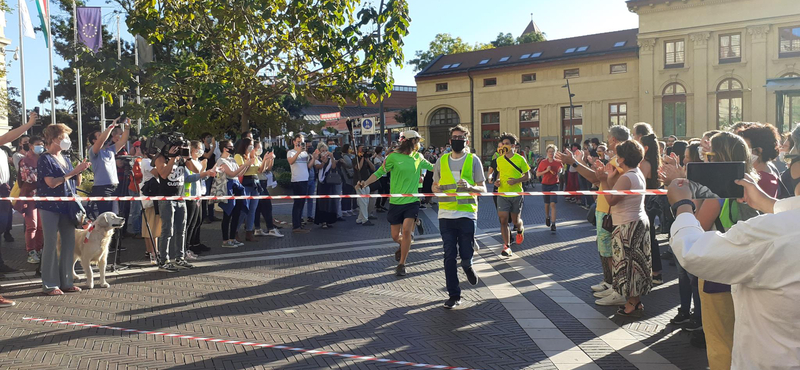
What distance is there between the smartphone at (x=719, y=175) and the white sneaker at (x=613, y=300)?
4072mm

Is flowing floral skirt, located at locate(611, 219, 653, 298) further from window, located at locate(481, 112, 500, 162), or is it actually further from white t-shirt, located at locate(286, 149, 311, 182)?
window, located at locate(481, 112, 500, 162)

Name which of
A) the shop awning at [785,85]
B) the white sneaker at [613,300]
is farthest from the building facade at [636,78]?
the white sneaker at [613,300]

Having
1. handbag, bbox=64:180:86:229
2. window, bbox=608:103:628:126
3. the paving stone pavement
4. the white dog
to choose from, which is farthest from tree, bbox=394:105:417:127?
handbag, bbox=64:180:86:229

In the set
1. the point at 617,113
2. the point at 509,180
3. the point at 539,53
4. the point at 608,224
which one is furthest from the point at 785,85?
the point at 539,53

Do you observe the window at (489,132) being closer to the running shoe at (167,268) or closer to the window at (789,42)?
the window at (789,42)

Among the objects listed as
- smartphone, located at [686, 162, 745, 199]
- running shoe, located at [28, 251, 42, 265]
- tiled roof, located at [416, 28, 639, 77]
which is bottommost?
running shoe, located at [28, 251, 42, 265]

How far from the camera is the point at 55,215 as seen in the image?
7430mm

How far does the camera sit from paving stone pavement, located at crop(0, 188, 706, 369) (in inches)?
201

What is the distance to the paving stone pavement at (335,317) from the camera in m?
5.10

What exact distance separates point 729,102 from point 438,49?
31297mm

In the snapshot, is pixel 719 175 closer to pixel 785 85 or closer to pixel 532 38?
pixel 785 85

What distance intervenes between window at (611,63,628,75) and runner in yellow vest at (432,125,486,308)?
4401cm

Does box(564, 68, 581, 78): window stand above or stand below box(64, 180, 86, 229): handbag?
above

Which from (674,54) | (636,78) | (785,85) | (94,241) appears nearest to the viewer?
(94,241)
